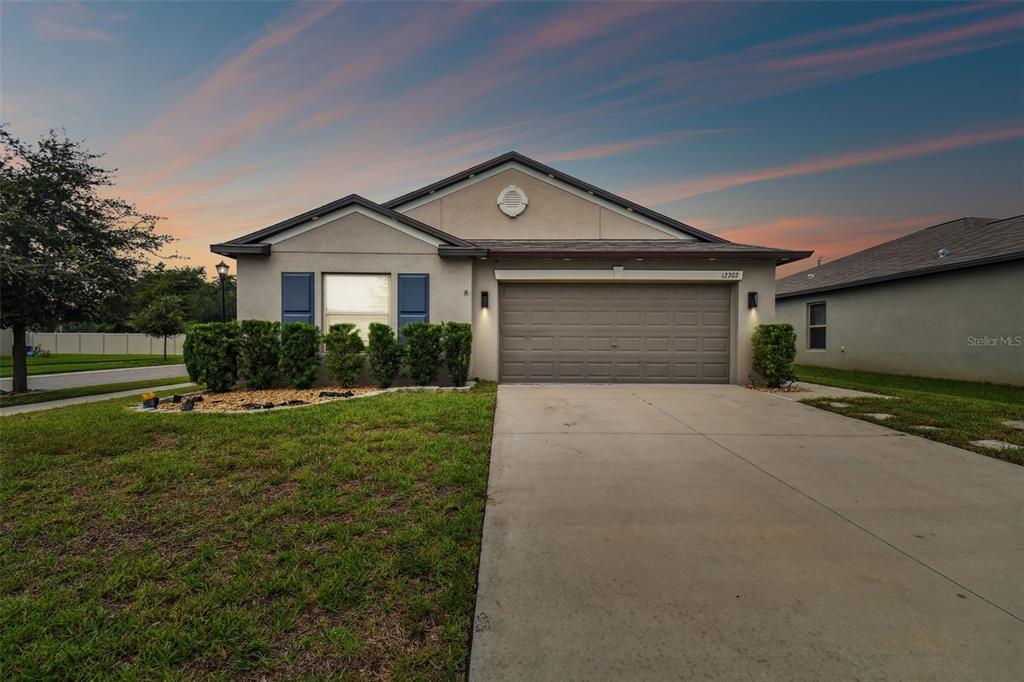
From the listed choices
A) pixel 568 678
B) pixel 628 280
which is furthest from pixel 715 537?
pixel 628 280

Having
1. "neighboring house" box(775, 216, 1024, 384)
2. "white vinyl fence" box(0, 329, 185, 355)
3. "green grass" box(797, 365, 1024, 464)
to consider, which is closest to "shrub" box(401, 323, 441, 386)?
"green grass" box(797, 365, 1024, 464)

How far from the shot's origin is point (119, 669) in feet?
5.30

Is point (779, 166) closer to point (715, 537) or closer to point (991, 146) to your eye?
point (991, 146)

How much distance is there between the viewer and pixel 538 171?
1163 cm

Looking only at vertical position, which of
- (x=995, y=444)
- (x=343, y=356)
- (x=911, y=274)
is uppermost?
(x=911, y=274)

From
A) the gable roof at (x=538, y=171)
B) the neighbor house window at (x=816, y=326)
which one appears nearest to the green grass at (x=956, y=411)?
the neighbor house window at (x=816, y=326)

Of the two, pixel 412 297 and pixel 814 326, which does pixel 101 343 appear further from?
pixel 814 326

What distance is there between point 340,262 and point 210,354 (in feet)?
9.83

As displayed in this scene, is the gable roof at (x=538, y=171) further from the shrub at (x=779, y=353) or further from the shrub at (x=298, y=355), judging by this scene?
the shrub at (x=298, y=355)

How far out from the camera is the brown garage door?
9.37m

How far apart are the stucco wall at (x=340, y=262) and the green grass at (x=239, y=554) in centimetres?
457

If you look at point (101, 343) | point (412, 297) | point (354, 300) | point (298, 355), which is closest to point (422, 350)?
point (412, 297)

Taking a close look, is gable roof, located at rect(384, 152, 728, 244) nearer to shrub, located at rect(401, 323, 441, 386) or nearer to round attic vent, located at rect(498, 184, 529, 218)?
round attic vent, located at rect(498, 184, 529, 218)

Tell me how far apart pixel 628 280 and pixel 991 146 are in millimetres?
10521
